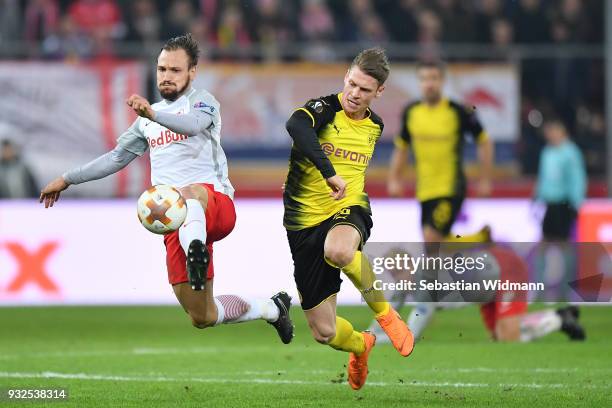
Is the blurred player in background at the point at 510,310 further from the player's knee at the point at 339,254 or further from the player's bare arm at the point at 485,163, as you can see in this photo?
the player's knee at the point at 339,254

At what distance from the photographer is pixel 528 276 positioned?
1358 centimetres

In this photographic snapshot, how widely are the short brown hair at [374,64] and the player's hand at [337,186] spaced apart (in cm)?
75

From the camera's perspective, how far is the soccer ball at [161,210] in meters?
8.04

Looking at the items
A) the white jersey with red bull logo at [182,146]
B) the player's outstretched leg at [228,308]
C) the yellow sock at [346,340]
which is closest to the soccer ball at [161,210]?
the white jersey with red bull logo at [182,146]

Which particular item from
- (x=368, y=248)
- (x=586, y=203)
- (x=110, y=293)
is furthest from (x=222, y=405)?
(x=586, y=203)

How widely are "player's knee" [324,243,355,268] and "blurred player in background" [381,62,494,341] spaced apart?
437 cm

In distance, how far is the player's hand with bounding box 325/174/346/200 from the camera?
7863 millimetres

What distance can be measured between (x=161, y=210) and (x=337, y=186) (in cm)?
106

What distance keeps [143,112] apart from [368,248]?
11.7 ft

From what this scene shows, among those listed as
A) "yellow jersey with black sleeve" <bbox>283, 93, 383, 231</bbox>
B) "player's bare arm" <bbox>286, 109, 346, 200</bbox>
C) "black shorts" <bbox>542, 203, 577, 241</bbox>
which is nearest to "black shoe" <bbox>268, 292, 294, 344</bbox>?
"yellow jersey with black sleeve" <bbox>283, 93, 383, 231</bbox>

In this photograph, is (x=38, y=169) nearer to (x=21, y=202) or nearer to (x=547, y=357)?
(x=21, y=202)

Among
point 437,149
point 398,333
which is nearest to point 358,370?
point 398,333

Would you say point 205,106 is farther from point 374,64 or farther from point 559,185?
point 559,185

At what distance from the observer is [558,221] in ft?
54.5
